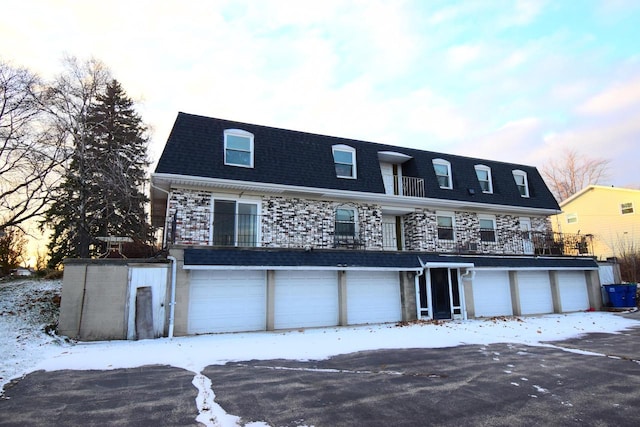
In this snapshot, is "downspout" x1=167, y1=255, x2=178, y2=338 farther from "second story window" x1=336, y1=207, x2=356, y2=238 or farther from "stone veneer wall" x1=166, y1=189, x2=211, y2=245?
"second story window" x1=336, y1=207, x2=356, y2=238

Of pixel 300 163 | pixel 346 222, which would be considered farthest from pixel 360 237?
pixel 300 163

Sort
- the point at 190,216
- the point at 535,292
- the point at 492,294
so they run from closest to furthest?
the point at 190,216, the point at 492,294, the point at 535,292

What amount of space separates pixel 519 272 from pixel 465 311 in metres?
3.89

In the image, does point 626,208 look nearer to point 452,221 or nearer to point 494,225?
point 494,225

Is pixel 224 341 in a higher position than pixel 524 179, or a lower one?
lower

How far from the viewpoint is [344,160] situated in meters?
15.9

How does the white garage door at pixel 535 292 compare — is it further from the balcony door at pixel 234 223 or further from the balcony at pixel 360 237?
the balcony door at pixel 234 223

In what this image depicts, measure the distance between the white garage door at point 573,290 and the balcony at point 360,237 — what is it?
1197 millimetres

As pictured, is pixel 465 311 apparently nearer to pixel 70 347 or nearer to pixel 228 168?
pixel 228 168

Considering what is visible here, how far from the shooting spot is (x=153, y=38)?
11.4 m

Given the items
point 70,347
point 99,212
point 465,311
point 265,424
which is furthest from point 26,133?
point 465,311

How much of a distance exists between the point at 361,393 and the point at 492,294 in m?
12.7

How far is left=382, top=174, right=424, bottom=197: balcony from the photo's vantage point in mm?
16938

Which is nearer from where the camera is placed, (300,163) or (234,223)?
(234,223)
